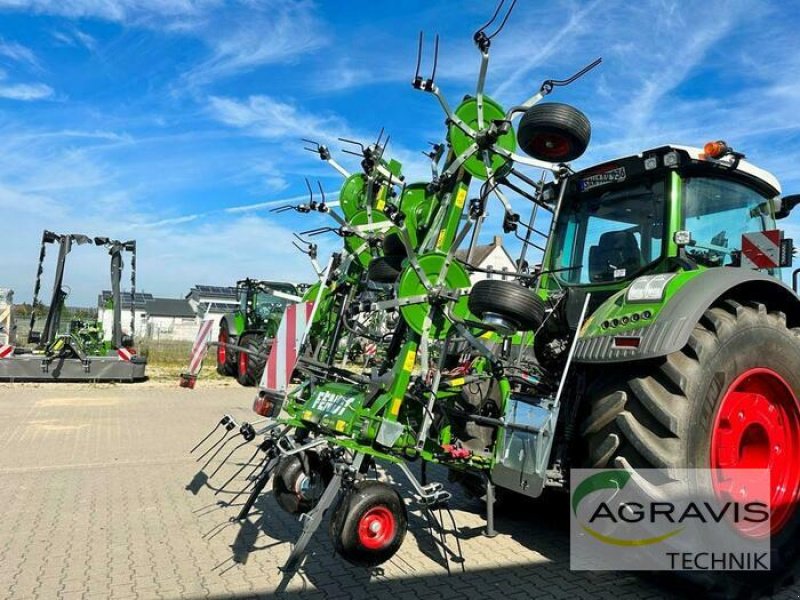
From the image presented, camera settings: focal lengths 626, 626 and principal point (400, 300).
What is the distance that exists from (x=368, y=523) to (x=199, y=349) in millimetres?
3444

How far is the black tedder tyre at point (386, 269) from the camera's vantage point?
13.5 feet

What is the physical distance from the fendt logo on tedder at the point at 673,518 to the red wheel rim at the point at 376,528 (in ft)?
3.42

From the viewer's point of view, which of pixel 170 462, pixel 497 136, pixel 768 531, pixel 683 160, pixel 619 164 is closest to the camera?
pixel 768 531

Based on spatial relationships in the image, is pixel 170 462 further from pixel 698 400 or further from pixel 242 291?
pixel 242 291

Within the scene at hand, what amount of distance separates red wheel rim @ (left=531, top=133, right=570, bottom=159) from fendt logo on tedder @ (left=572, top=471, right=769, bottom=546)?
1775 mm

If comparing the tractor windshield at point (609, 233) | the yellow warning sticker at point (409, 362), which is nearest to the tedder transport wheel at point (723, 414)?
the tractor windshield at point (609, 233)

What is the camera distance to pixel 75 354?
13.4m

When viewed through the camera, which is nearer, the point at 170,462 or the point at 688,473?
the point at 688,473

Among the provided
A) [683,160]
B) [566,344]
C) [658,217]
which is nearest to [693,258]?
[658,217]

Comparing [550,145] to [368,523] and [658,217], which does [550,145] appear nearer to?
[658,217]

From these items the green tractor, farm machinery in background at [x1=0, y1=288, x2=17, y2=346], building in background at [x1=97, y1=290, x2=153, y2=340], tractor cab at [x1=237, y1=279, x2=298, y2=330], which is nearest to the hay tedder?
the green tractor

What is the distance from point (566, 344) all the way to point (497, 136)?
139 cm

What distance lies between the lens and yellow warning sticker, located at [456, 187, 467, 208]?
3764 mm

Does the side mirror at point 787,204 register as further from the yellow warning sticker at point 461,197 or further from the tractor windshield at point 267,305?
the tractor windshield at point 267,305
